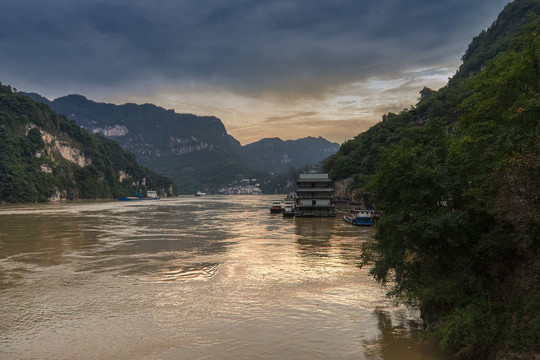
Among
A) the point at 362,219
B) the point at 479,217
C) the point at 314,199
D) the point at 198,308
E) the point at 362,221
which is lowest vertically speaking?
the point at 362,221

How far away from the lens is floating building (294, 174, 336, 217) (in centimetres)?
8356

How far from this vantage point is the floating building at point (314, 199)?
8356 cm

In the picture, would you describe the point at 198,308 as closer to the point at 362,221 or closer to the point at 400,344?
the point at 400,344

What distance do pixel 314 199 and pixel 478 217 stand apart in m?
71.7

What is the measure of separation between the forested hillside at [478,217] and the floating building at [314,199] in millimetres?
66240

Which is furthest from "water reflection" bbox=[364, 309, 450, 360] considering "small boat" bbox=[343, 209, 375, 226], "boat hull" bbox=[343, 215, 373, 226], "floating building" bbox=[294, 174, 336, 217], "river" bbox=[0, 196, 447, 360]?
"floating building" bbox=[294, 174, 336, 217]

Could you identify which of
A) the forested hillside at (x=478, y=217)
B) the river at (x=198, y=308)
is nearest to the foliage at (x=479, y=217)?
the forested hillside at (x=478, y=217)

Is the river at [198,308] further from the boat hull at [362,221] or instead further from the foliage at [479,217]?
the boat hull at [362,221]

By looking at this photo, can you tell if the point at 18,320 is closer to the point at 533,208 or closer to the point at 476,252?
the point at 476,252

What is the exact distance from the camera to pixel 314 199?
8506 centimetres

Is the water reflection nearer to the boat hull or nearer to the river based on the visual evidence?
the river

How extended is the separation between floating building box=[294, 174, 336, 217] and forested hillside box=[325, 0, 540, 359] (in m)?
66.2

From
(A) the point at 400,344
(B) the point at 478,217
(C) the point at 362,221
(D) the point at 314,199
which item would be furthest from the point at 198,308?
(D) the point at 314,199

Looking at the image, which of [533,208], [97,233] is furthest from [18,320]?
[97,233]
